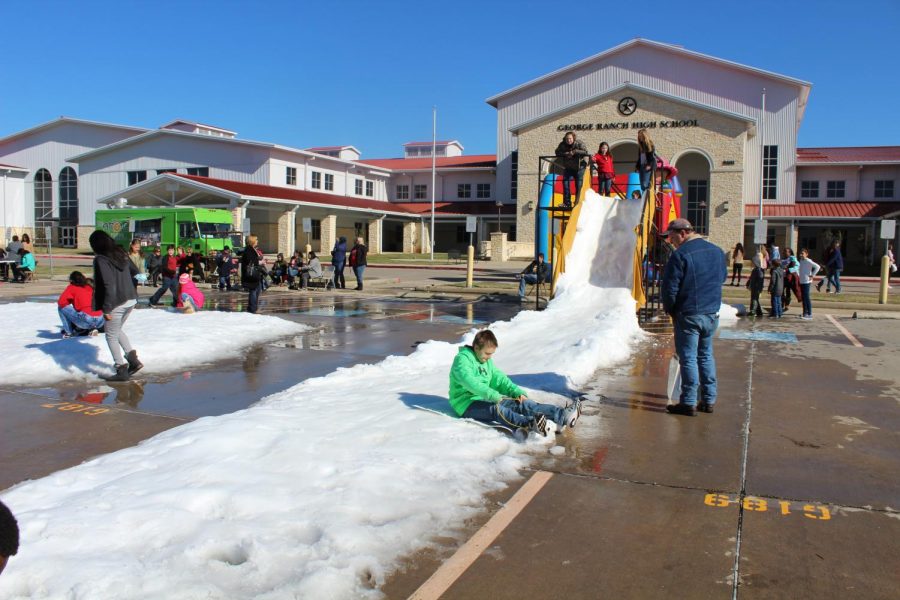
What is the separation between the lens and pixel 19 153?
59062mm

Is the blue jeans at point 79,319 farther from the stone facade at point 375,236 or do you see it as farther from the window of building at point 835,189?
the window of building at point 835,189

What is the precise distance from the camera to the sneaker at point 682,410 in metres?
7.05

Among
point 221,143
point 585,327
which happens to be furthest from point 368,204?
point 585,327

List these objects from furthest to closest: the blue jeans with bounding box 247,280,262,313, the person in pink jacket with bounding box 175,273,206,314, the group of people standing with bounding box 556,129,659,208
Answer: the group of people standing with bounding box 556,129,659,208, the blue jeans with bounding box 247,280,262,313, the person in pink jacket with bounding box 175,273,206,314

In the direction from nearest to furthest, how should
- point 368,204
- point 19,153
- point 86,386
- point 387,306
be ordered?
point 86,386, point 387,306, point 368,204, point 19,153

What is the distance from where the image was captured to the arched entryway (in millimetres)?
44844

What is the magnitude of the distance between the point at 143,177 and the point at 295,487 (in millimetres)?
52982

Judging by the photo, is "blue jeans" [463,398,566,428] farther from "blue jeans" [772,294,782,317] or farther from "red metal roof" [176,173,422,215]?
"red metal roof" [176,173,422,215]

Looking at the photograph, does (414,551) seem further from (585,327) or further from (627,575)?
(585,327)

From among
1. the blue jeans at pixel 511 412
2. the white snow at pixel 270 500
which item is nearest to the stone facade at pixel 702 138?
the white snow at pixel 270 500

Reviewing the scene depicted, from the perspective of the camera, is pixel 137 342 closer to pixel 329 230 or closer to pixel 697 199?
pixel 329 230

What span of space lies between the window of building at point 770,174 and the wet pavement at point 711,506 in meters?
43.4

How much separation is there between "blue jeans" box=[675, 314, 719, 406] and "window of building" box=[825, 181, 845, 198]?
4756 centimetres

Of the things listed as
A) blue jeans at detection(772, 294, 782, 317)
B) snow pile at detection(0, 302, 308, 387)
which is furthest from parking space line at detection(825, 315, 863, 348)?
snow pile at detection(0, 302, 308, 387)
